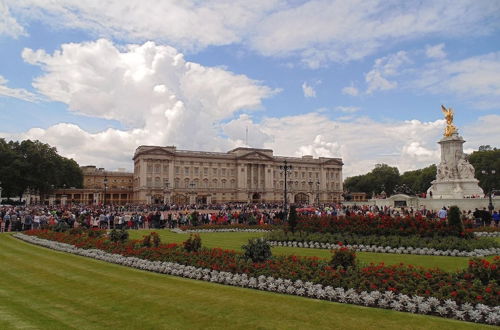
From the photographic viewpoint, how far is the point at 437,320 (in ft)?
24.2

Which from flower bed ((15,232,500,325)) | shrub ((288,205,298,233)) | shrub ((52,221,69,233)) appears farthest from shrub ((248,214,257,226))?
flower bed ((15,232,500,325))

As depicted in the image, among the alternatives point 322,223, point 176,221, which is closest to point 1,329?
point 322,223

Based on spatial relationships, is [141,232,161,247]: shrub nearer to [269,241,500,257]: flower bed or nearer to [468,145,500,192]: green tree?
[269,241,500,257]: flower bed

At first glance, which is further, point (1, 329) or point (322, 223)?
point (322, 223)

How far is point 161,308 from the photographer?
8.30 meters

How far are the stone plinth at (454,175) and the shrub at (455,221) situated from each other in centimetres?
2759

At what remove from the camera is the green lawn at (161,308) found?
7.25m

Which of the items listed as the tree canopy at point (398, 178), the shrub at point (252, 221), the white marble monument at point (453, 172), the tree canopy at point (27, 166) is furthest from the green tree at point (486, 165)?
the tree canopy at point (27, 166)

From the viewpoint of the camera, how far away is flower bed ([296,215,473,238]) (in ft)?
55.6

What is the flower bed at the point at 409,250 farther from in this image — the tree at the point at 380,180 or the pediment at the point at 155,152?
the tree at the point at 380,180

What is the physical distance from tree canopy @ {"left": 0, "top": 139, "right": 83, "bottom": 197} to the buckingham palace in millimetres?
22067

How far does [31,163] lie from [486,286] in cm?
7665

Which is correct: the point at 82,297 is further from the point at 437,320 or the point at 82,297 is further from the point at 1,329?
the point at 437,320

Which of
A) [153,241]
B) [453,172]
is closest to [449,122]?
[453,172]
